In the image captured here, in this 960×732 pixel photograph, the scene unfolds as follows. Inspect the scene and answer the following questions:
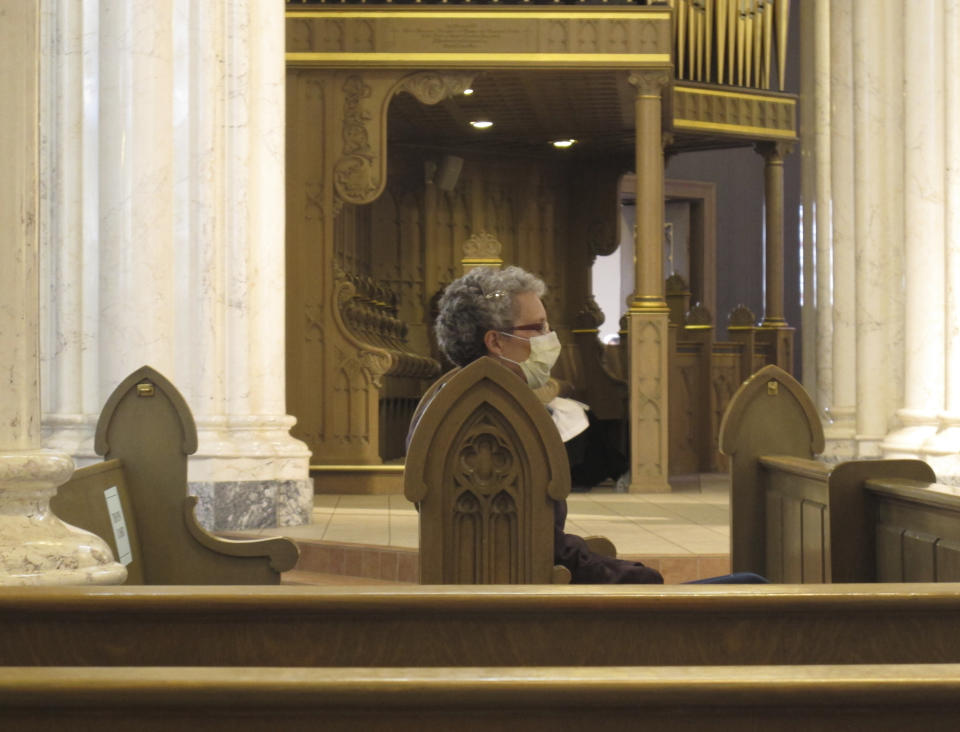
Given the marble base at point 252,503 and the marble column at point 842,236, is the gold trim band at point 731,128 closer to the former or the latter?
the marble column at point 842,236

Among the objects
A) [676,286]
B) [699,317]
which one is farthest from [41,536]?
[676,286]

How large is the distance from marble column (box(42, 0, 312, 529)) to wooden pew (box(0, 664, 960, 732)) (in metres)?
5.14

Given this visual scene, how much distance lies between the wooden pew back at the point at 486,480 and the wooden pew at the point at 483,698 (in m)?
1.40

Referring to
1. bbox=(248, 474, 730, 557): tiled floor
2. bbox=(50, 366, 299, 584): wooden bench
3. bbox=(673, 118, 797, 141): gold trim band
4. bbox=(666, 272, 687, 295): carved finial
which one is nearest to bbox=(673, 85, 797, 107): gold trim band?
bbox=(673, 118, 797, 141): gold trim band

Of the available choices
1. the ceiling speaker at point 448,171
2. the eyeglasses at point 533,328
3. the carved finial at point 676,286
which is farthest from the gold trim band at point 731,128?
the eyeglasses at point 533,328

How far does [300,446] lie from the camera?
7727mm

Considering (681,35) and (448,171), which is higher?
(681,35)

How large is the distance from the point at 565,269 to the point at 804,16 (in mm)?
3355

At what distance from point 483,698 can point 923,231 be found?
6.24 m

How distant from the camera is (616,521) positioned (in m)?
7.88

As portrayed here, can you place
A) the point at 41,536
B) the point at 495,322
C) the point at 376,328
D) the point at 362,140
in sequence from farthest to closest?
the point at 376,328
the point at 362,140
the point at 495,322
the point at 41,536

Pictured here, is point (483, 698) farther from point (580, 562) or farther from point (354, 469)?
point (354, 469)

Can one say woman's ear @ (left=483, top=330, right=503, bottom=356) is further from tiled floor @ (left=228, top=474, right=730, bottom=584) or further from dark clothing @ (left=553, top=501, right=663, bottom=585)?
tiled floor @ (left=228, top=474, right=730, bottom=584)

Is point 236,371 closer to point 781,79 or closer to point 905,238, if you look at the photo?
point 905,238
